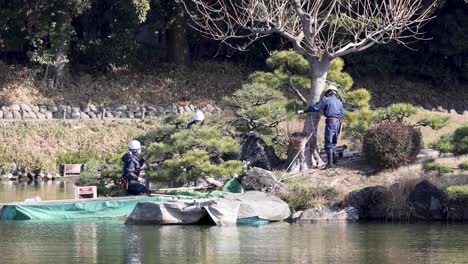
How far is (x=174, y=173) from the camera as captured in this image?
1113 inches

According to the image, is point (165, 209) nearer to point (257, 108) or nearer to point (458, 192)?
point (257, 108)

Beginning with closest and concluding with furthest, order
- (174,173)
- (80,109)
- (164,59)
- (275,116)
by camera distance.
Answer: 1. (174,173)
2. (275,116)
3. (80,109)
4. (164,59)

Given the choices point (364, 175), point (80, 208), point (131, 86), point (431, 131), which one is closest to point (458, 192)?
point (364, 175)

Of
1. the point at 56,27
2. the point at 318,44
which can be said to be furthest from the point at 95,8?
the point at 318,44

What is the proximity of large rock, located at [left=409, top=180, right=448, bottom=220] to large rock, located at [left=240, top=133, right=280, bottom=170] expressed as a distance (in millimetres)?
4966

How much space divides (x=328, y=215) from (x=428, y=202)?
1.98 meters

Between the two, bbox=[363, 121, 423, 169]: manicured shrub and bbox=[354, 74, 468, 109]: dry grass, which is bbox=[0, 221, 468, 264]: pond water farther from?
bbox=[354, 74, 468, 109]: dry grass

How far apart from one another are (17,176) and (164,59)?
13.3 meters

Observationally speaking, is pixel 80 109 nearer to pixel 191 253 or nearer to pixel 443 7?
pixel 443 7

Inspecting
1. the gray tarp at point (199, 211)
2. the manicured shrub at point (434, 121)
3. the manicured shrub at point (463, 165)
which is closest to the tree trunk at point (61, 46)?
the manicured shrub at point (434, 121)

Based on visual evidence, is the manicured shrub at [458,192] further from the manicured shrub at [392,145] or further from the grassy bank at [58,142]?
the grassy bank at [58,142]

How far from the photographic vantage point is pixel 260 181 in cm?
2756

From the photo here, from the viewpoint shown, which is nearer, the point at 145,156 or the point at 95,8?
the point at 145,156

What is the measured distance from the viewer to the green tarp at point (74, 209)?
→ 2666 centimetres
